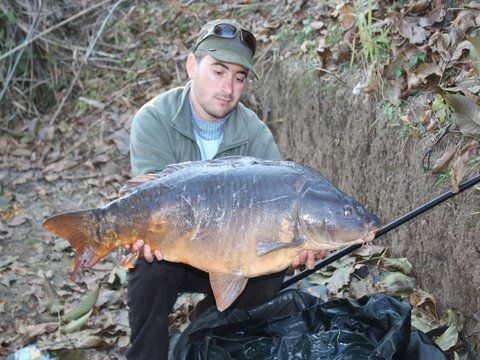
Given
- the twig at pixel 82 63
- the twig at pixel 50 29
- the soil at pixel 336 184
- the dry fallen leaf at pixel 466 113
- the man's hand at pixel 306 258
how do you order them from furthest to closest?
the twig at pixel 82 63
the twig at pixel 50 29
the soil at pixel 336 184
the dry fallen leaf at pixel 466 113
the man's hand at pixel 306 258

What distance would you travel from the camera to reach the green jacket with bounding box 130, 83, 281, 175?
2.90 metres

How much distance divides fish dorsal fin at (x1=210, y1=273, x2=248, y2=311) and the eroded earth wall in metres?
1.07

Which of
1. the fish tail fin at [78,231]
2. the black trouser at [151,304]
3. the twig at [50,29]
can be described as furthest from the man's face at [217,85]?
the twig at [50,29]

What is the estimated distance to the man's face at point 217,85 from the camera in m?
2.92

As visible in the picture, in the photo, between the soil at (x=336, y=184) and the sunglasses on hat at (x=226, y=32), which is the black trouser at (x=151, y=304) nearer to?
the soil at (x=336, y=184)

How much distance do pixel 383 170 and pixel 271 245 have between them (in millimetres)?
1419

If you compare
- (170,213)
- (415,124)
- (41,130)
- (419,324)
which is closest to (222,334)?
(170,213)

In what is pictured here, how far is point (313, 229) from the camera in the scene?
2193 mm

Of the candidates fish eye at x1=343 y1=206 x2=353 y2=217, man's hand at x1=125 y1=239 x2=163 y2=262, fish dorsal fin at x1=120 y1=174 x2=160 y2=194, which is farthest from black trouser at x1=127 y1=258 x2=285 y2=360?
fish eye at x1=343 y1=206 x2=353 y2=217

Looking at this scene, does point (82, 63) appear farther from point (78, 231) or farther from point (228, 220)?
point (228, 220)

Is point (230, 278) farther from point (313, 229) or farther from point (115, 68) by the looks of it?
point (115, 68)

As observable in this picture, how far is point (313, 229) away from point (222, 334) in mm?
801

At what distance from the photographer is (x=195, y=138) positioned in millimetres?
3035

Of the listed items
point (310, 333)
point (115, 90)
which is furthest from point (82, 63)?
point (310, 333)
